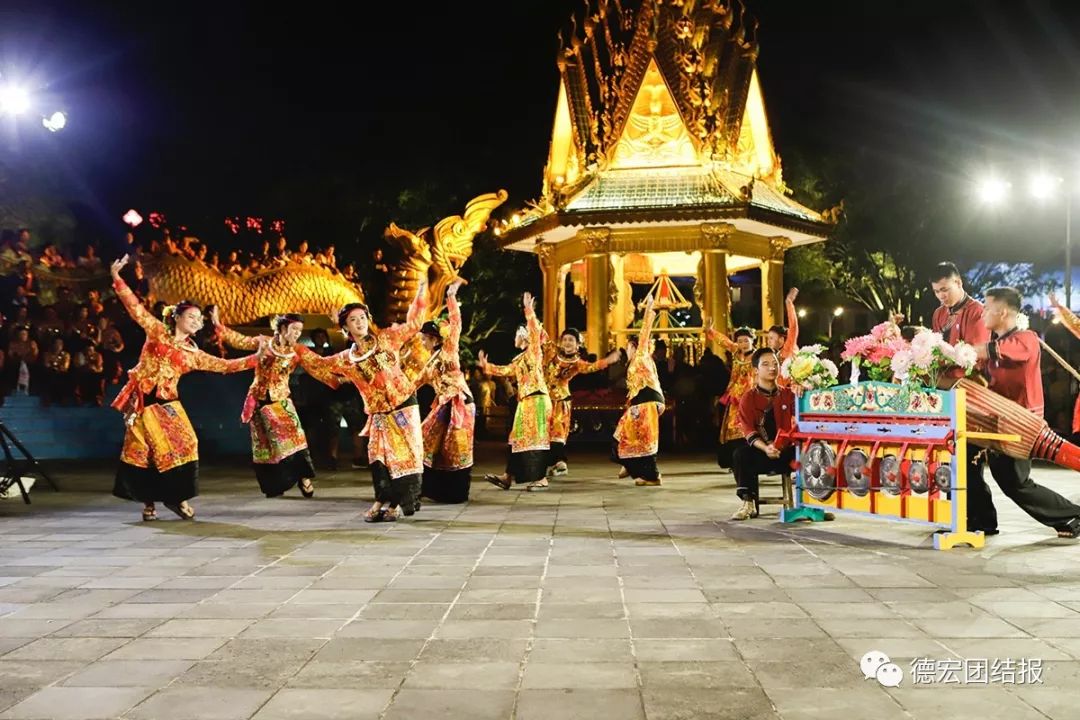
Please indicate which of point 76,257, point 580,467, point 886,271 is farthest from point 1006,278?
point 76,257

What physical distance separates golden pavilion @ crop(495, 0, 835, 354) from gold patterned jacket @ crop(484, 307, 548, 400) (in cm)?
700

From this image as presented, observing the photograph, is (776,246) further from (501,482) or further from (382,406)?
(382,406)

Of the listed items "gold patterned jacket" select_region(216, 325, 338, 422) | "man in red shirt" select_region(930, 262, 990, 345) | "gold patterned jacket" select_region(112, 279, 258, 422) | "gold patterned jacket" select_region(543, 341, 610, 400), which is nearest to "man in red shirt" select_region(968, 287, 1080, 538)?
"man in red shirt" select_region(930, 262, 990, 345)

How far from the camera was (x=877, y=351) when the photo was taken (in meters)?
7.55

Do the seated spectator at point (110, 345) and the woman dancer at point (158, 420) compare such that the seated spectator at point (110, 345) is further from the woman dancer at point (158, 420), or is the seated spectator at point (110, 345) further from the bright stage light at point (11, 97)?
the woman dancer at point (158, 420)

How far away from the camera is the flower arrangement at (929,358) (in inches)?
268

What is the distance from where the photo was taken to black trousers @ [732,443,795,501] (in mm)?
8281

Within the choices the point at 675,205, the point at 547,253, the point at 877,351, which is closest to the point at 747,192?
the point at 675,205

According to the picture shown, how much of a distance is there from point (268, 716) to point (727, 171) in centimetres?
1670

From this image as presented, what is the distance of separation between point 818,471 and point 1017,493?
1.48 m

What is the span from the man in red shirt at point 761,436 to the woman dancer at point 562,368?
3490mm

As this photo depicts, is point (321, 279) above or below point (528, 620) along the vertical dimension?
above

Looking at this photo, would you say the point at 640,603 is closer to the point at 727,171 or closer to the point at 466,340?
the point at 727,171

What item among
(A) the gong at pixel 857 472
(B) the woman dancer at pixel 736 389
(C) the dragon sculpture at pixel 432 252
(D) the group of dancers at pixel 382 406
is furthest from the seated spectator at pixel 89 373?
(A) the gong at pixel 857 472
